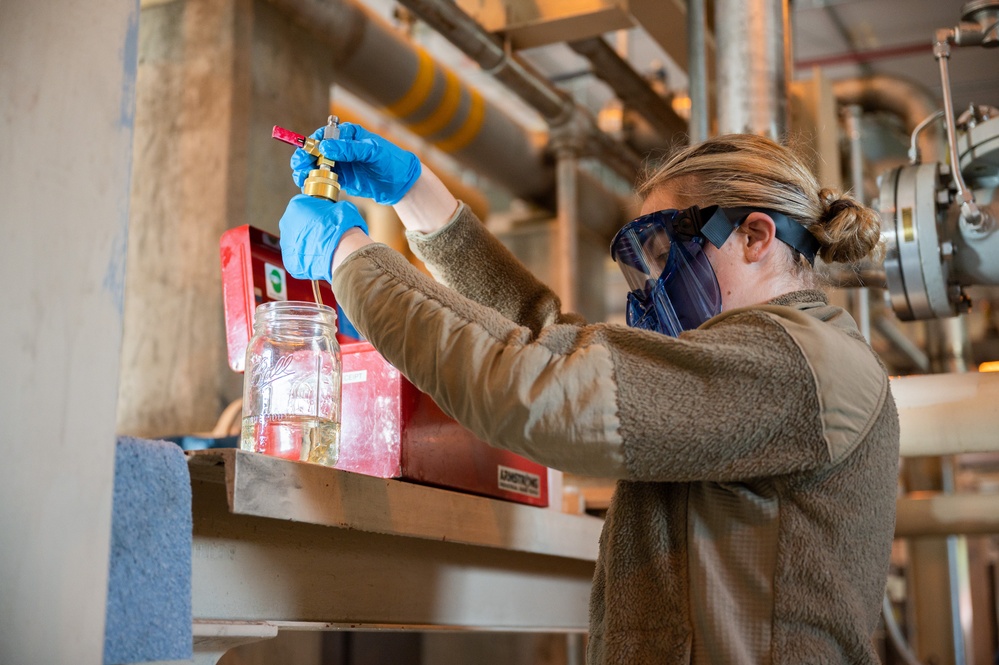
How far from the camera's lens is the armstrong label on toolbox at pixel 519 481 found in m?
1.57

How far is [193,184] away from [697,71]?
4.55 ft

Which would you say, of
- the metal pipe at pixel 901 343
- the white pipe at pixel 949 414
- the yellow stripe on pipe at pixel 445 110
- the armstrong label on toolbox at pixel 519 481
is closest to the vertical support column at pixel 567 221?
the yellow stripe on pipe at pixel 445 110

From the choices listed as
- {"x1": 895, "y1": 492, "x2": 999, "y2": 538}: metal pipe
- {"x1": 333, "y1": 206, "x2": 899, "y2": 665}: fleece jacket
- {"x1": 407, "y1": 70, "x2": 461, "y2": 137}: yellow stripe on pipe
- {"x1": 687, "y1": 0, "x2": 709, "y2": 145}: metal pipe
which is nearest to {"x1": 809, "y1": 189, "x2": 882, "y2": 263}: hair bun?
{"x1": 333, "y1": 206, "x2": 899, "y2": 665}: fleece jacket

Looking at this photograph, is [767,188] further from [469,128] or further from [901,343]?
[901,343]

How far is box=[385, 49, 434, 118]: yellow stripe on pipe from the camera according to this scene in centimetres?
326

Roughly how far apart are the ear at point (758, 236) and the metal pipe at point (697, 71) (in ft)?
4.72

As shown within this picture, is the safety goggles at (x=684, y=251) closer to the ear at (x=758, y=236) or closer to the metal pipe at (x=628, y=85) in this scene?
the ear at (x=758, y=236)

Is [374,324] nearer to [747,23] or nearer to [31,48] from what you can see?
[31,48]

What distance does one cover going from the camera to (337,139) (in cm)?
126

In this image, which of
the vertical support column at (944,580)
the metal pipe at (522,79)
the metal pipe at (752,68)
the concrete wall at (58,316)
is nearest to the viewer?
the concrete wall at (58,316)

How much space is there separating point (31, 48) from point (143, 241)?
1.97m

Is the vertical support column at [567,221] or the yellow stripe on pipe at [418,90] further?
the vertical support column at [567,221]

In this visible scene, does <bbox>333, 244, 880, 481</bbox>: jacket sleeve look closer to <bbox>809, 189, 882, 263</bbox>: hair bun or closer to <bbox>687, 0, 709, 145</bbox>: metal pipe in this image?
<bbox>809, 189, 882, 263</bbox>: hair bun

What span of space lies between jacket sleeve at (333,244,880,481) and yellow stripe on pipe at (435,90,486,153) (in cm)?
259
